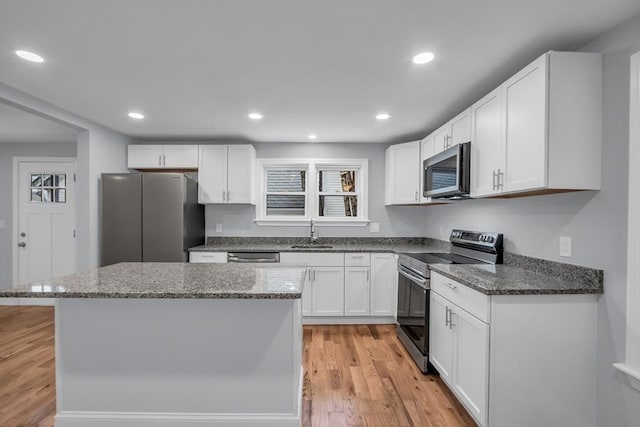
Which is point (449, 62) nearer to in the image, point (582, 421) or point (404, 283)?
point (404, 283)

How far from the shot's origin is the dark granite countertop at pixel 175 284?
148 centimetres

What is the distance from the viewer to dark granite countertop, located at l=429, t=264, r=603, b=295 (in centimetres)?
163

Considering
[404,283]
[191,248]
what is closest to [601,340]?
[404,283]

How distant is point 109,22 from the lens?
1.55m

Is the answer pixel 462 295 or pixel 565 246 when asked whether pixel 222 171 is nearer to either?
pixel 462 295

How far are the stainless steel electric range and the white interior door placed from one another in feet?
14.8

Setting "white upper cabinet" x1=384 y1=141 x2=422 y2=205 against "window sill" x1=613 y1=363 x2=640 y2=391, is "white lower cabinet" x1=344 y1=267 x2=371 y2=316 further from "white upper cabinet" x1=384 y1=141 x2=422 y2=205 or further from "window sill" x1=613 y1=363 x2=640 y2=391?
"window sill" x1=613 y1=363 x2=640 y2=391

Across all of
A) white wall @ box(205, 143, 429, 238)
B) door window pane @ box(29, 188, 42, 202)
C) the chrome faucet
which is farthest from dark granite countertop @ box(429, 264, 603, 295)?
door window pane @ box(29, 188, 42, 202)

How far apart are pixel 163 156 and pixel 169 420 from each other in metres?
3.03

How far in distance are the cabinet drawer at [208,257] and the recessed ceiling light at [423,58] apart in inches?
108

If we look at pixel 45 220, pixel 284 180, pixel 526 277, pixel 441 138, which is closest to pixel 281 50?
pixel 441 138

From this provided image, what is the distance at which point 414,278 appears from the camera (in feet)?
8.88

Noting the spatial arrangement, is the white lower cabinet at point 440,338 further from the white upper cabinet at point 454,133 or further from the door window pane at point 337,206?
the door window pane at point 337,206

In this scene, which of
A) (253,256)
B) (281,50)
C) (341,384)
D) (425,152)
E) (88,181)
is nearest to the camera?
(281,50)
